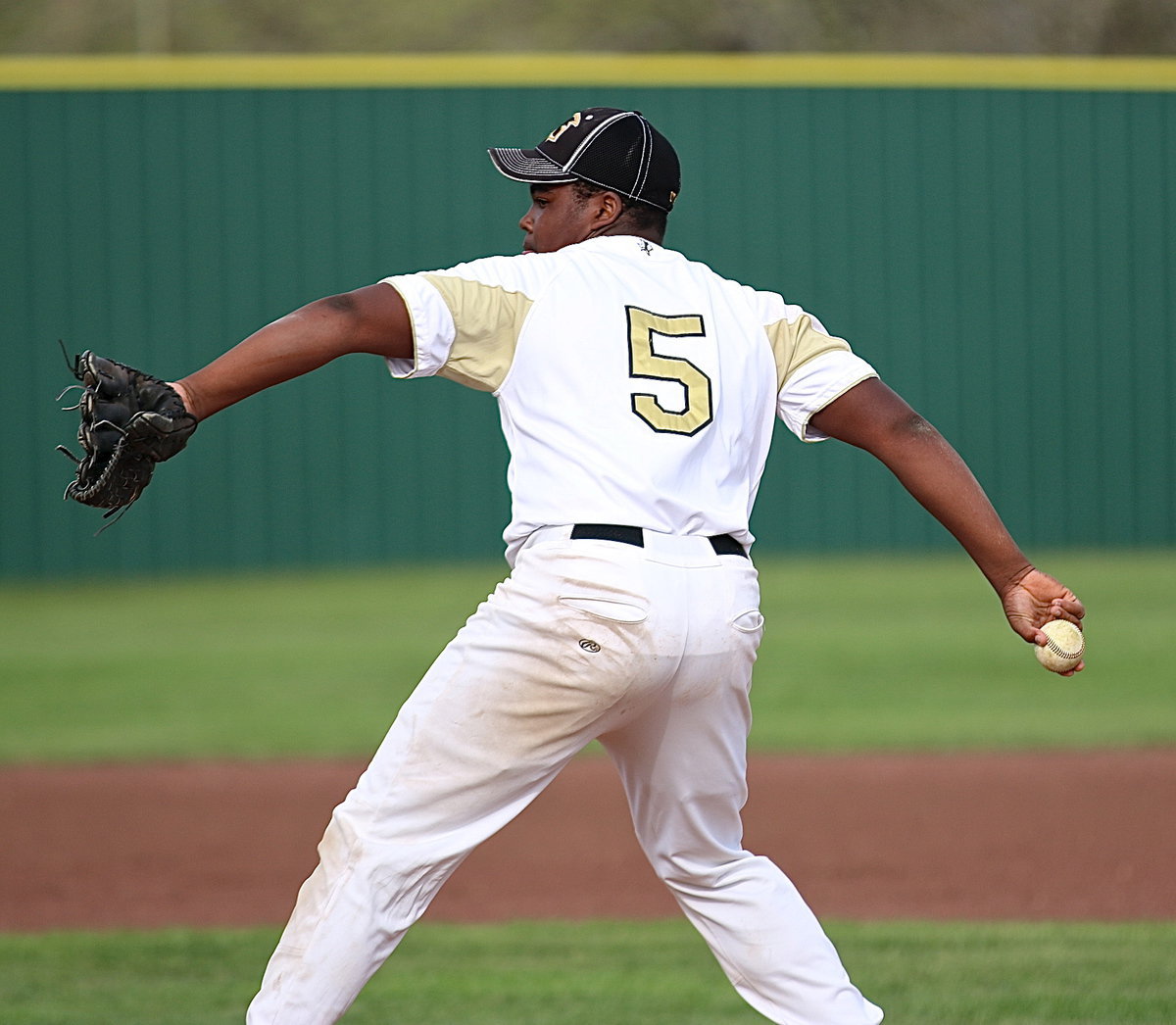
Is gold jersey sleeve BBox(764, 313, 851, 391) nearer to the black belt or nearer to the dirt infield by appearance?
the black belt

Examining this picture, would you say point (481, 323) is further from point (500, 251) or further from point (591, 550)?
point (500, 251)

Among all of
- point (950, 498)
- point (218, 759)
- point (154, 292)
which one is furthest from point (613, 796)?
point (154, 292)

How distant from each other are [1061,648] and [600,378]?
34.9 inches

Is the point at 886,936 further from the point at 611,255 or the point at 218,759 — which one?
the point at 218,759

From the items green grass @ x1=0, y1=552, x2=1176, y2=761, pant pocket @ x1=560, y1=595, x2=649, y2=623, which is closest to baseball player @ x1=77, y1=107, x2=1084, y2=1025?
pant pocket @ x1=560, y1=595, x2=649, y2=623

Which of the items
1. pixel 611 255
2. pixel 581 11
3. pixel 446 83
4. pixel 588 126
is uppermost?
pixel 581 11

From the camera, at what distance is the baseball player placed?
8.34 ft

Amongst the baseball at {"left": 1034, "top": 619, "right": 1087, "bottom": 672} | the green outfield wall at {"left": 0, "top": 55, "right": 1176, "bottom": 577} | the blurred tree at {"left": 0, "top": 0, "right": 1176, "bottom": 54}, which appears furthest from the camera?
the blurred tree at {"left": 0, "top": 0, "right": 1176, "bottom": 54}

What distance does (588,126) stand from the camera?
279cm

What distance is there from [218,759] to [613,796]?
1849 mm

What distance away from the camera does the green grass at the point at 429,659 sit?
7.70m

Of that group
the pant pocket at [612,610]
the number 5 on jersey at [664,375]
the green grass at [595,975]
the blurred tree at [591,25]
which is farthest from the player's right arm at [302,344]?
the blurred tree at [591,25]

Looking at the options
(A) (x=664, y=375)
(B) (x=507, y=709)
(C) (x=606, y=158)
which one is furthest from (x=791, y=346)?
(B) (x=507, y=709)

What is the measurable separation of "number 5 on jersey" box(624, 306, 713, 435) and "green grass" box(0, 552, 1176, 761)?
16.1 ft
